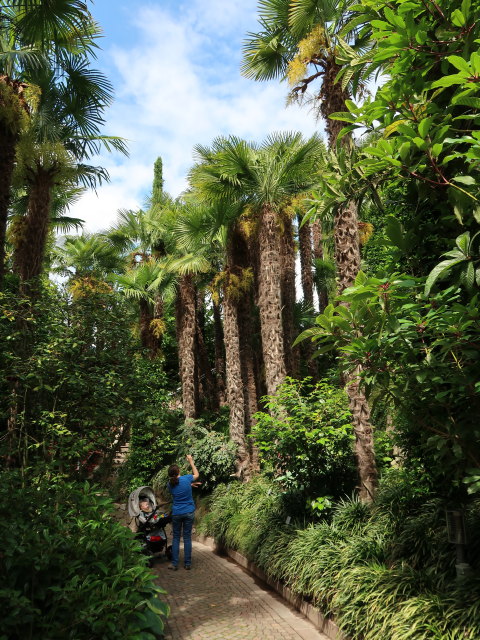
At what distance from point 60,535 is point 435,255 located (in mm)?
3982

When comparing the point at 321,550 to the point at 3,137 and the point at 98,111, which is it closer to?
the point at 3,137

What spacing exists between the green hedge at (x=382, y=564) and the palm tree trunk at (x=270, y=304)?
314cm

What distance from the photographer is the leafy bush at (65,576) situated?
367 centimetres

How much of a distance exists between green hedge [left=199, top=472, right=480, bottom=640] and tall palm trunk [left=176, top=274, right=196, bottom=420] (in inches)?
328

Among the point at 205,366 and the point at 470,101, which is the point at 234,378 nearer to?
the point at 205,366

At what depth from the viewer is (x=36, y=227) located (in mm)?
9781

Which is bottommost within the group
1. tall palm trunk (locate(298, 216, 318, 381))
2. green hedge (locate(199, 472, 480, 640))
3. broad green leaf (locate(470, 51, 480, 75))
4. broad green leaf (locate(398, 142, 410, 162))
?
green hedge (locate(199, 472, 480, 640))

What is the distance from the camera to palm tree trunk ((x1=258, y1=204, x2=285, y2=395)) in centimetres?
1051

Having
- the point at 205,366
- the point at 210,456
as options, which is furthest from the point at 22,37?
the point at 205,366

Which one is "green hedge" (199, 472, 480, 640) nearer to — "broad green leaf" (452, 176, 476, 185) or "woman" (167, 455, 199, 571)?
"woman" (167, 455, 199, 571)

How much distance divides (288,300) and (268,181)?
229 inches

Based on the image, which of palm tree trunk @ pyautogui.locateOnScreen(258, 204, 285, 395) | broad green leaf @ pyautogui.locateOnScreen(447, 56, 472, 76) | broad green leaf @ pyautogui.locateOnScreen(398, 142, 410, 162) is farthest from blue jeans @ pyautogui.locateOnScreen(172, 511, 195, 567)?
broad green leaf @ pyautogui.locateOnScreen(447, 56, 472, 76)

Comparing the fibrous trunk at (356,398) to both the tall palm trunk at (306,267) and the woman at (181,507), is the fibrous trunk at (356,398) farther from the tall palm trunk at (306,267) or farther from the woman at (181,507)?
the tall palm trunk at (306,267)

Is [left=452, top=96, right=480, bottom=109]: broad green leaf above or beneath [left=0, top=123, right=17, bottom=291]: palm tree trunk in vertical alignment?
beneath
